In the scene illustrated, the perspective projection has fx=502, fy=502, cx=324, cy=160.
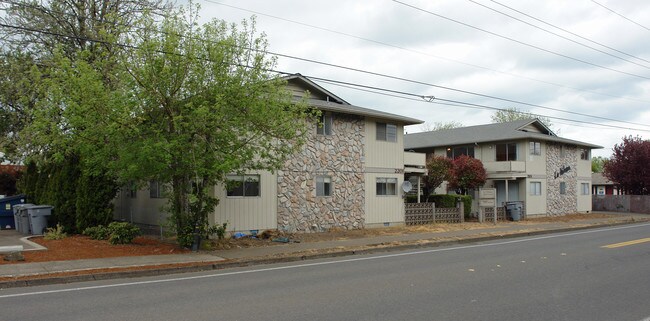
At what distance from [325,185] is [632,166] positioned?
34055 millimetres

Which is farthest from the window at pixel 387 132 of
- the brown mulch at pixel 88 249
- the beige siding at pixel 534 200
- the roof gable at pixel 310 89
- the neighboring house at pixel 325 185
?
the beige siding at pixel 534 200

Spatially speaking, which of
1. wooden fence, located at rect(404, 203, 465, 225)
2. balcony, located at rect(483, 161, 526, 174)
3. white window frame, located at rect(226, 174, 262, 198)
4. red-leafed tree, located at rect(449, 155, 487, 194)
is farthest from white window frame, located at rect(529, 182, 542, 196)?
white window frame, located at rect(226, 174, 262, 198)

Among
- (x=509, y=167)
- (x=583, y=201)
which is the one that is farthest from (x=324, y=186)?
(x=583, y=201)

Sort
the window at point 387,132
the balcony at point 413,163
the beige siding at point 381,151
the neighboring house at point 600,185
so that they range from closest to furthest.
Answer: the beige siding at point 381,151, the window at point 387,132, the balcony at point 413,163, the neighboring house at point 600,185

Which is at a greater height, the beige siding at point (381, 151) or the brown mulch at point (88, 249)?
the beige siding at point (381, 151)

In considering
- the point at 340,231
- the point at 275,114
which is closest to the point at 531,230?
the point at 340,231

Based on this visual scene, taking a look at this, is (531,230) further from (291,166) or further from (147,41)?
(147,41)

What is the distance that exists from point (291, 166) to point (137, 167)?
25.7 ft

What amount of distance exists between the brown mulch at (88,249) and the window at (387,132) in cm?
1152

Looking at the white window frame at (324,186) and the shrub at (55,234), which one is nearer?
the shrub at (55,234)

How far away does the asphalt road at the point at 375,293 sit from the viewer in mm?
7051

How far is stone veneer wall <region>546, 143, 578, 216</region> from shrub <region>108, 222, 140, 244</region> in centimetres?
2826

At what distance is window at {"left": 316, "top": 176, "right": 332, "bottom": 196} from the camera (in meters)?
20.8

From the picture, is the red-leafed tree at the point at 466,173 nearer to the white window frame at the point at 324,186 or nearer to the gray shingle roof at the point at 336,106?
the gray shingle roof at the point at 336,106
